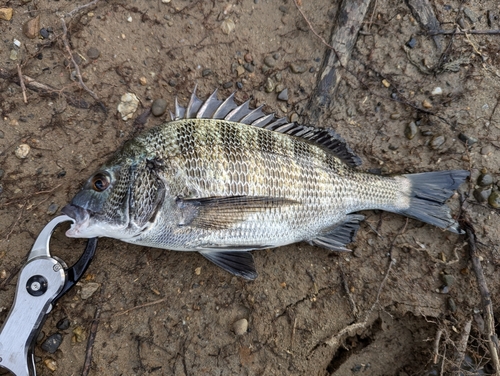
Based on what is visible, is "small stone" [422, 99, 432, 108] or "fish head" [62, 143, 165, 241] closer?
"fish head" [62, 143, 165, 241]

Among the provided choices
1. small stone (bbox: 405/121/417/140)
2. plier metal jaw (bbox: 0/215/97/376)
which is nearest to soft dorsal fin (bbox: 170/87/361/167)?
small stone (bbox: 405/121/417/140)

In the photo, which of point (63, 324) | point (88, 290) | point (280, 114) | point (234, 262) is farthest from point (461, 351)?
point (63, 324)

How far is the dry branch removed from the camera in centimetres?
294

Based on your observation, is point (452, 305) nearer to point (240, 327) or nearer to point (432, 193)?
point (432, 193)

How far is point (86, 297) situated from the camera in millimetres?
2666

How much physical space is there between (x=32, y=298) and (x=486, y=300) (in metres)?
3.83

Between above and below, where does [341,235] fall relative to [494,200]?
below

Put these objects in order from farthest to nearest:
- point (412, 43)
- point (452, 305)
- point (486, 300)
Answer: point (412, 43) < point (452, 305) < point (486, 300)

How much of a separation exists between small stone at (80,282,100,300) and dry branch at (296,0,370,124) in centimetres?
244

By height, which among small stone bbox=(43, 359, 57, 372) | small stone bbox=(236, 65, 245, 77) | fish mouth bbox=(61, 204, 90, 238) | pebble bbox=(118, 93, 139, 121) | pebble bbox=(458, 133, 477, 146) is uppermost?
pebble bbox=(458, 133, 477, 146)

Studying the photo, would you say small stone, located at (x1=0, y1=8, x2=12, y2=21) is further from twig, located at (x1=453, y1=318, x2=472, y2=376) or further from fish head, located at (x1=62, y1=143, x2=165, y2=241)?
twig, located at (x1=453, y1=318, x2=472, y2=376)

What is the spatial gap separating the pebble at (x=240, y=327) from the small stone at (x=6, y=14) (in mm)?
3259

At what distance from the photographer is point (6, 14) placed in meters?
2.62

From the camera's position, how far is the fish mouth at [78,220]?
2.21 meters
